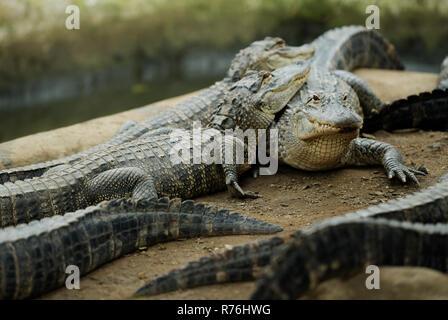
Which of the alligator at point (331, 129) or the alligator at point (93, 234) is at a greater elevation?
the alligator at point (331, 129)

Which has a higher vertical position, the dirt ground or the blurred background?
the blurred background

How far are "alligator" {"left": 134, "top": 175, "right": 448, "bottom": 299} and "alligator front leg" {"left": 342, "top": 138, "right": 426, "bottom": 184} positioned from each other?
1325 millimetres

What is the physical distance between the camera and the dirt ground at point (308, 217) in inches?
93.7

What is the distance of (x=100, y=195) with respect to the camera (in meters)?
3.75

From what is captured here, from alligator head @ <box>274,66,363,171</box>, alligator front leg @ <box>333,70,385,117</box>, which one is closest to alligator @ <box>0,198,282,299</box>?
alligator head @ <box>274,66,363,171</box>

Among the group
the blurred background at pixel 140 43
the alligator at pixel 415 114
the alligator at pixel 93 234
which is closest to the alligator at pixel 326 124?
the alligator at pixel 415 114

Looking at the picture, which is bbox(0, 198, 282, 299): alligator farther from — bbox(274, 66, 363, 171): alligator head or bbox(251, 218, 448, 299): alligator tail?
bbox(274, 66, 363, 171): alligator head

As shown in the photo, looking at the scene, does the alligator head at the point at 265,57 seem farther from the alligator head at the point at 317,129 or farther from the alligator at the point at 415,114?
the alligator at the point at 415,114

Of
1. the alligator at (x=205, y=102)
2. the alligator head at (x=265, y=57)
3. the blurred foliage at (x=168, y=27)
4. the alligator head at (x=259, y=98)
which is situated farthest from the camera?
the blurred foliage at (x=168, y=27)

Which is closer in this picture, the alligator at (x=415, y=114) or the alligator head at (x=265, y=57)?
the alligator at (x=415, y=114)

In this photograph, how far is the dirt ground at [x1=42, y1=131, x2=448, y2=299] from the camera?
93.7 inches

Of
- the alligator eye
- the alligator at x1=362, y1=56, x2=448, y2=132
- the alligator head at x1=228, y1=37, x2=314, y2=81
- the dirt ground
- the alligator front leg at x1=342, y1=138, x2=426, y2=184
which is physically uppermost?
the alligator eye

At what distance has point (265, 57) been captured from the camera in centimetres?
596
